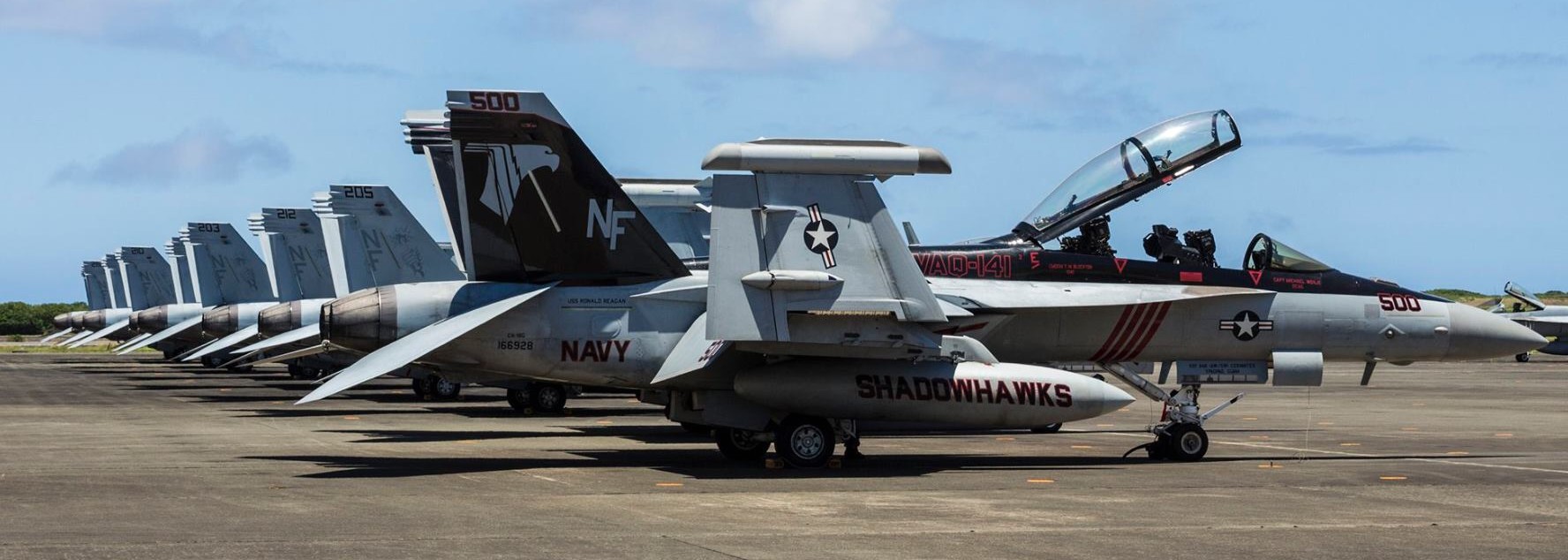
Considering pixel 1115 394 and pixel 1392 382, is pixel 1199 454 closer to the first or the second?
pixel 1115 394

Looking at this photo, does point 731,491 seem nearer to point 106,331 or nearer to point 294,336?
point 294,336

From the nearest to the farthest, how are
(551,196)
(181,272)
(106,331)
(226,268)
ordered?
1. (551,196)
2. (226,268)
3. (181,272)
4. (106,331)

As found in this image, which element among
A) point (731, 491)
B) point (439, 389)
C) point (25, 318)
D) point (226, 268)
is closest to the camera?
point (731, 491)

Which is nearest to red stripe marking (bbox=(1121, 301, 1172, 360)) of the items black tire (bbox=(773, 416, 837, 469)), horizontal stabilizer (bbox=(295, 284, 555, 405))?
black tire (bbox=(773, 416, 837, 469))

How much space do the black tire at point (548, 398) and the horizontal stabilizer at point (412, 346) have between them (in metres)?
9.65

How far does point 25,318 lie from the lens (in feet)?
392

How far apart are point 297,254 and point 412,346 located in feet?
72.5

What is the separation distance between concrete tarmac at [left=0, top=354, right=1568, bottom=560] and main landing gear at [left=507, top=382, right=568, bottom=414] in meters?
0.66

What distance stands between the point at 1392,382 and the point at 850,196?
3117 cm

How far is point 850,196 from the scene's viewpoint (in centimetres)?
1497

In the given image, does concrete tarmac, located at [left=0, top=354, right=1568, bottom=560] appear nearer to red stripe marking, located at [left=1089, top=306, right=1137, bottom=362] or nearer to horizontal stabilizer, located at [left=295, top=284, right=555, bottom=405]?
horizontal stabilizer, located at [left=295, top=284, right=555, bottom=405]

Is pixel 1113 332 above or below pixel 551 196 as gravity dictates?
below

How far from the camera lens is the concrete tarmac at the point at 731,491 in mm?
9969

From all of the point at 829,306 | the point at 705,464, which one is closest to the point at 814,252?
the point at 829,306
